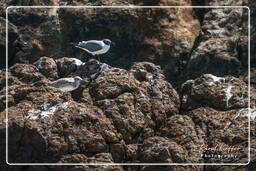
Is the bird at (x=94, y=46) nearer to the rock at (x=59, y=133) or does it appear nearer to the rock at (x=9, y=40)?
the rock at (x=9, y=40)

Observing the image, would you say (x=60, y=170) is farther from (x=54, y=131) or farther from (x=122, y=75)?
(x=122, y=75)

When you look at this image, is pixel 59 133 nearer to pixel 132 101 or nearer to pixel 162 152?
pixel 132 101

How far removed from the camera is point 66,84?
14922 millimetres

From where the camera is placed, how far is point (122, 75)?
15008 mm

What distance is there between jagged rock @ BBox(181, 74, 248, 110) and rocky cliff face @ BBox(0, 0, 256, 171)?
0.02 metres

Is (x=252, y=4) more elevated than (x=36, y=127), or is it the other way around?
(x=252, y=4)

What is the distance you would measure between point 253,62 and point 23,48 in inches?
212

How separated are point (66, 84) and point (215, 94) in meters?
2.85

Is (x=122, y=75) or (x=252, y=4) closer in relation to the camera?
(x=122, y=75)

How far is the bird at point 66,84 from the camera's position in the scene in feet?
48.3

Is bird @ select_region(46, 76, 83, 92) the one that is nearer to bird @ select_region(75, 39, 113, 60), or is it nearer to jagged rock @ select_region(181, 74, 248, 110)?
jagged rock @ select_region(181, 74, 248, 110)

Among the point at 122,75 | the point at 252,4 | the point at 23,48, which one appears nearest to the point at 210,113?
the point at 122,75

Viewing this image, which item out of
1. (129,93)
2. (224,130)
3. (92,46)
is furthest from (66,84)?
(224,130)

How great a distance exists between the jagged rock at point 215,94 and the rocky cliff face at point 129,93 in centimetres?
2
